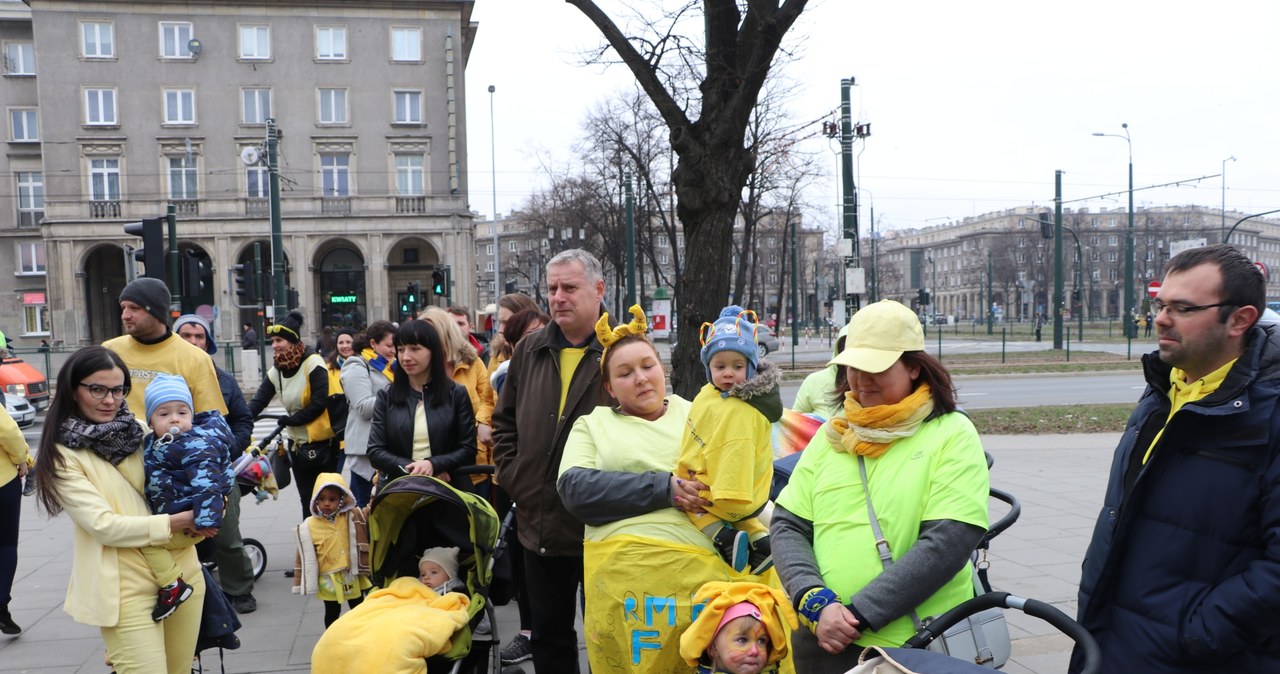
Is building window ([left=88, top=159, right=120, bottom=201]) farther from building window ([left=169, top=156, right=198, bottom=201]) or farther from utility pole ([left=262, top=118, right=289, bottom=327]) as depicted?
utility pole ([left=262, top=118, right=289, bottom=327])

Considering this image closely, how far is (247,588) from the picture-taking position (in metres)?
6.31

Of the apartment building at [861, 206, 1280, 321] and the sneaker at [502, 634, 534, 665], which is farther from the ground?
the apartment building at [861, 206, 1280, 321]

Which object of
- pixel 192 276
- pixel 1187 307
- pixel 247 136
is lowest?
pixel 1187 307

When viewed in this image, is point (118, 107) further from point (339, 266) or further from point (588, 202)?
point (588, 202)

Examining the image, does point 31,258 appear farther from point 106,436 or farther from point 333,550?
point 106,436

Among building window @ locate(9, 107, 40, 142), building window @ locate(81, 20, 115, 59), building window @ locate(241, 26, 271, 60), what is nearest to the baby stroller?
building window @ locate(241, 26, 271, 60)

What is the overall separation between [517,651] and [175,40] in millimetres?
50337

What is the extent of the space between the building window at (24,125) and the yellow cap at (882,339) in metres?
61.2

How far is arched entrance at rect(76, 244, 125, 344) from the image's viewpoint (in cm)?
4799

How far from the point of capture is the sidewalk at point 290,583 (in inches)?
207

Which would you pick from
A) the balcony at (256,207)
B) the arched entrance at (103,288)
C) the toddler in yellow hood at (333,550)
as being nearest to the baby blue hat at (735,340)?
the toddler in yellow hood at (333,550)

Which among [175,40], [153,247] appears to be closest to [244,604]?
[153,247]

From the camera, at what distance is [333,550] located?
4.98 m

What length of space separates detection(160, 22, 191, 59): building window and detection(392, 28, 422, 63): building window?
10490 millimetres
